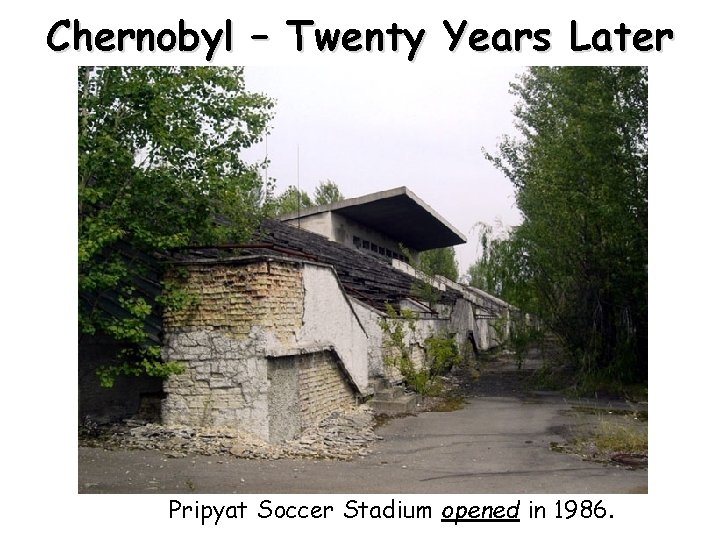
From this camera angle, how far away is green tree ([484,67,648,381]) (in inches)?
578

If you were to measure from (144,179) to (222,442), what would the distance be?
3.55 metres

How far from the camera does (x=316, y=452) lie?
877 cm

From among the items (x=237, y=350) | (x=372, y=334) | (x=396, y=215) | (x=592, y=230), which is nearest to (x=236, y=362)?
(x=237, y=350)

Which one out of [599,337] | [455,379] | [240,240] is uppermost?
[240,240]

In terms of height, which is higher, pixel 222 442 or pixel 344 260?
pixel 344 260

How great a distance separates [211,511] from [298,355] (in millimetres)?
4030

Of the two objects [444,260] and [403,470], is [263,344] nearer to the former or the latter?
[403,470]

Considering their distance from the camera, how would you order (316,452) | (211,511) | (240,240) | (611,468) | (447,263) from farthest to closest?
(447,263), (240,240), (316,452), (611,468), (211,511)

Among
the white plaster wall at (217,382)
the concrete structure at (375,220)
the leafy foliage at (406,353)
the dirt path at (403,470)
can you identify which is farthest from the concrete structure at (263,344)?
the concrete structure at (375,220)

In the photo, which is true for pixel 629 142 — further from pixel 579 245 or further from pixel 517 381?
pixel 517 381

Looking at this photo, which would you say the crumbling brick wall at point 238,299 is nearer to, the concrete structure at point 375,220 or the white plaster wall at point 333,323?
the white plaster wall at point 333,323

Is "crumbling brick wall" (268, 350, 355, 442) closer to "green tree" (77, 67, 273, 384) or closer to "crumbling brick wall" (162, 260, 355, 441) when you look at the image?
"crumbling brick wall" (162, 260, 355, 441)

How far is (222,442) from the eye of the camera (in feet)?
28.4

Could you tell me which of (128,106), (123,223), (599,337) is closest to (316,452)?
Answer: (123,223)
